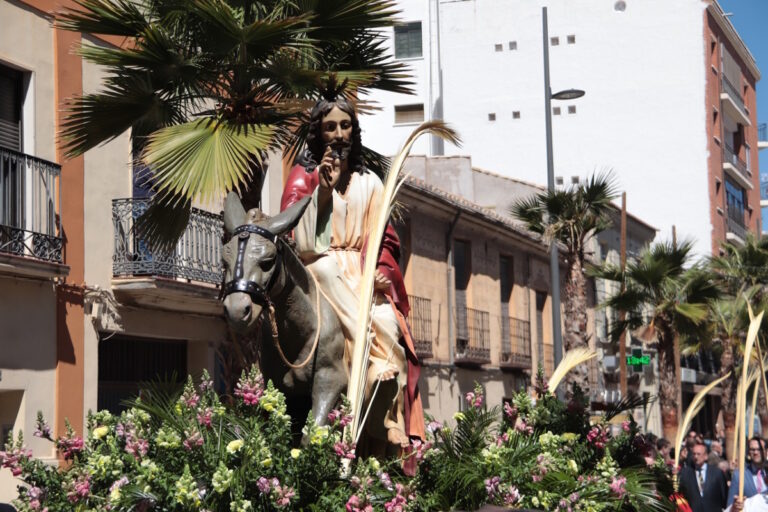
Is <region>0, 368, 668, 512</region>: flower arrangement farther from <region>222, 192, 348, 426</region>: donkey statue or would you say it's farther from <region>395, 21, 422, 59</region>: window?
<region>395, 21, 422, 59</region>: window

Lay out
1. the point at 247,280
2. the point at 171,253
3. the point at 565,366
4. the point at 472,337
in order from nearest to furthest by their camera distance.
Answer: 1. the point at 247,280
2. the point at 565,366
3. the point at 171,253
4. the point at 472,337

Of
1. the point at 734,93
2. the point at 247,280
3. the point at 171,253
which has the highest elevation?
the point at 734,93

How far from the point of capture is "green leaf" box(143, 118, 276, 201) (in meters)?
10.9

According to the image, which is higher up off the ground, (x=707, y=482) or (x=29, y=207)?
(x=29, y=207)

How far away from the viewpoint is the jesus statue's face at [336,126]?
24.3 ft

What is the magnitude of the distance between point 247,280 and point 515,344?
28.2 meters

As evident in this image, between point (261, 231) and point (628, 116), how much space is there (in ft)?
140

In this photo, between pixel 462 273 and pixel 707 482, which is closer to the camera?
pixel 707 482

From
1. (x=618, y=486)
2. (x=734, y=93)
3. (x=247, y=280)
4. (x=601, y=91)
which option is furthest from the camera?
(x=734, y=93)

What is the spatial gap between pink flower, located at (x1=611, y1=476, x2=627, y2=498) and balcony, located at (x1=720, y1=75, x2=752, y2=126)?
4652 cm

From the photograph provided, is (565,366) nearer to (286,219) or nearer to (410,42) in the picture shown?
(286,219)

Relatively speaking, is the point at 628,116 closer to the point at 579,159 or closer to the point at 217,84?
the point at 579,159

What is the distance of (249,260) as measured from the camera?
19.6 feet

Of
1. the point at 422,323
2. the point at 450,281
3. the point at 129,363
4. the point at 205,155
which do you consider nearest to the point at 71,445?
the point at 205,155
